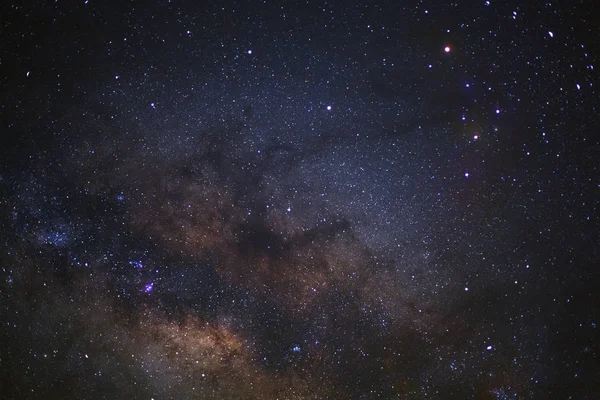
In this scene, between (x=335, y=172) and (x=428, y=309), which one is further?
(x=428, y=309)

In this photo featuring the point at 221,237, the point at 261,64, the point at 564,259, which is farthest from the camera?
the point at 564,259

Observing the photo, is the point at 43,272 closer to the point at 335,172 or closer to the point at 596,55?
the point at 335,172

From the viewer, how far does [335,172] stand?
9.02ft

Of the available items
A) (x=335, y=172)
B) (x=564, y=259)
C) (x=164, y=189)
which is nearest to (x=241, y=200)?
(x=164, y=189)

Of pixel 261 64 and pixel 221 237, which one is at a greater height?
pixel 261 64

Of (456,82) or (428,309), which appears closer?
(456,82)

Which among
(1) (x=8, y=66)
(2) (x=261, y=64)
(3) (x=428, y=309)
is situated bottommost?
(3) (x=428, y=309)

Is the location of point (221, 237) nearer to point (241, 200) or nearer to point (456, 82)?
point (241, 200)

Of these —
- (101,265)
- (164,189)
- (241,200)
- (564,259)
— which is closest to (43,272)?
(101,265)

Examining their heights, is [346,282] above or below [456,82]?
below

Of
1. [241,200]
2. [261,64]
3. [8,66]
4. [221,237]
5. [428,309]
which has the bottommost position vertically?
[428,309]

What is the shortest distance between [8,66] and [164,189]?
1710 millimetres

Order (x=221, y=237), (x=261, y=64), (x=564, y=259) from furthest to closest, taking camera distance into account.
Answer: (x=564, y=259)
(x=221, y=237)
(x=261, y=64)

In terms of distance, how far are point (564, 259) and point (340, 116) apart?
258 centimetres
